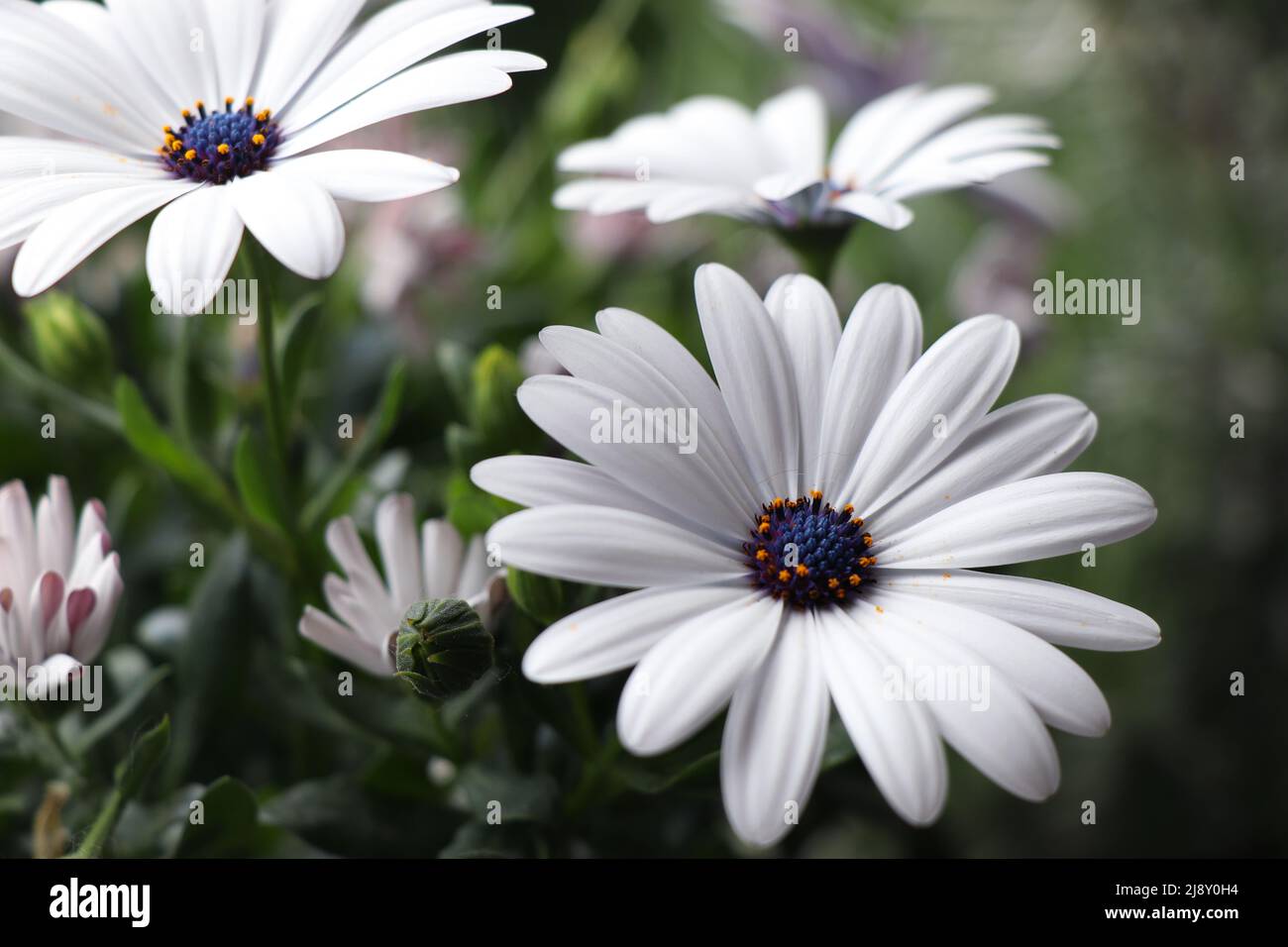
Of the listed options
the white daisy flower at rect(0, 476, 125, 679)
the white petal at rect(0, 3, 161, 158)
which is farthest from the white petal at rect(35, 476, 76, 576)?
the white petal at rect(0, 3, 161, 158)

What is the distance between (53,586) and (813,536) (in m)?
0.20

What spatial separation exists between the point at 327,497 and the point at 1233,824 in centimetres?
61

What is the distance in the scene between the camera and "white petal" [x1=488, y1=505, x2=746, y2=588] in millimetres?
237

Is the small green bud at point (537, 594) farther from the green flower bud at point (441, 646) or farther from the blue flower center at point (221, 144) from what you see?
the blue flower center at point (221, 144)

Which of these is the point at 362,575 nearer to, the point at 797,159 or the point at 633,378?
the point at 633,378

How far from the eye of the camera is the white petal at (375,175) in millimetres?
263

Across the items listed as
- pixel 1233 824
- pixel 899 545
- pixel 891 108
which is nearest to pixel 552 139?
pixel 891 108

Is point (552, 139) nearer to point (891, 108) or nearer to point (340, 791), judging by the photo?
point (891, 108)

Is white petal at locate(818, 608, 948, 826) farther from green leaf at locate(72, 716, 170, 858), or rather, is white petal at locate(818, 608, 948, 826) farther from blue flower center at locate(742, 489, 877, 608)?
green leaf at locate(72, 716, 170, 858)

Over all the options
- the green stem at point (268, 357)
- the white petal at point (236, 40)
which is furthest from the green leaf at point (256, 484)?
the white petal at point (236, 40)

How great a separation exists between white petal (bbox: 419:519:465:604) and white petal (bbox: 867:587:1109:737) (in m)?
0.13

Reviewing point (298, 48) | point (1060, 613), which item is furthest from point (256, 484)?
point (1060, 613)

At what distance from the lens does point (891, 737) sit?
228 millimetres

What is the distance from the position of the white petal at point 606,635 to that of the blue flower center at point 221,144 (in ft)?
0.52
